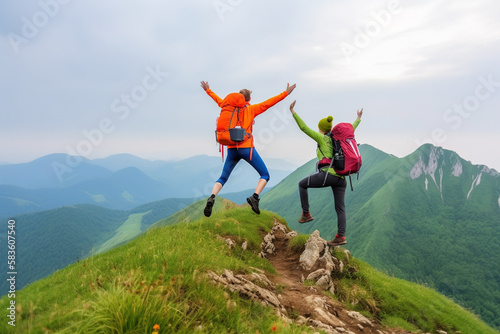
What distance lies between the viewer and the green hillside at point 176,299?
3586 mm

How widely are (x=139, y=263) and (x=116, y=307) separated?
222cm

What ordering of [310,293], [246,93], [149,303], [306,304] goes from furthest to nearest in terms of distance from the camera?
[246,93], [310,293], [306,304], [149,303]

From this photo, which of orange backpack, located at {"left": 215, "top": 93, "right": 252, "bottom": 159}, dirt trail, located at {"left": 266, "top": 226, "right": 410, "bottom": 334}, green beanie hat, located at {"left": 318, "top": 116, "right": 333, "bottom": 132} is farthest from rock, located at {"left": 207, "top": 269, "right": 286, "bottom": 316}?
green beanie hat, located at {"left": 318, "top": 116, "right": 333, "bottom": 132}

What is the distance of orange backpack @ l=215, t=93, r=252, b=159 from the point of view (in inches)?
327

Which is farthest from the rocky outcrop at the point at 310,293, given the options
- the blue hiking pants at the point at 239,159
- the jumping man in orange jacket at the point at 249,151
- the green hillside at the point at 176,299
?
the blue hiking pants at the point at 239,159

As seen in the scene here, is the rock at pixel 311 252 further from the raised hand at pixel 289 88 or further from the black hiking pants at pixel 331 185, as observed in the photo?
the raised hand at pixel 289 88

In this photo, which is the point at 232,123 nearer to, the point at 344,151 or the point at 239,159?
the point at 239,159

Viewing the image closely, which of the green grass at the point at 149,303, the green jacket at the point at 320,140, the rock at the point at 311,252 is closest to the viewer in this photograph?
the green grass at the point at 149,303

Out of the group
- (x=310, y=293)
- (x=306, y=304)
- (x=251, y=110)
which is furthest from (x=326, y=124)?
(x=306, y=304)

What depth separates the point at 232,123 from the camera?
8.40 meters

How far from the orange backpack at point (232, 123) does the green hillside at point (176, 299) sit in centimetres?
317

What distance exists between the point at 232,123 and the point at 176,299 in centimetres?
527

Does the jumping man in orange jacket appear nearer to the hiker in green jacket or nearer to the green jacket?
the hiker in green jacket

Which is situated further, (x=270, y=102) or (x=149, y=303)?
(x=270, y=102)
